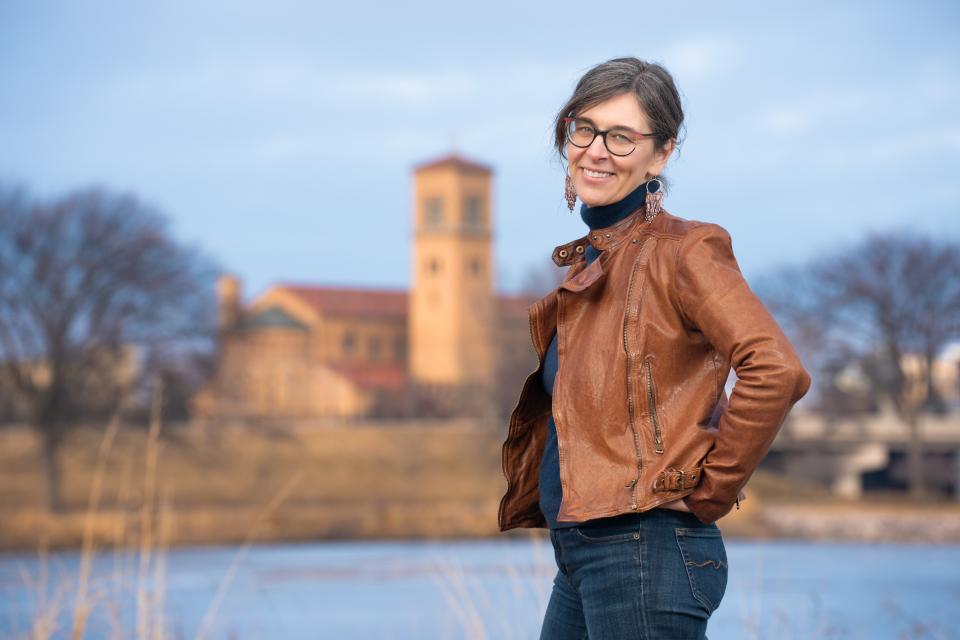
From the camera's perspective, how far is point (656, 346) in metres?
2.19

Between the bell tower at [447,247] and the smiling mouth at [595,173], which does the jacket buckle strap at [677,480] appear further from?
the bell tower at [447,247]

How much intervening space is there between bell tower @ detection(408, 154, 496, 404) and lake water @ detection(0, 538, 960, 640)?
58065 mm

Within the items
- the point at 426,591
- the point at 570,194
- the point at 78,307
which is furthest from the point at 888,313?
the point at 570,194

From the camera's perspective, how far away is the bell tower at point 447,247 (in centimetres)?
8294

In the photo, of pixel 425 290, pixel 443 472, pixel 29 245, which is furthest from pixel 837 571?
pixel 425 290

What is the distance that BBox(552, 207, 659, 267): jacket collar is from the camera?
2.32 metres

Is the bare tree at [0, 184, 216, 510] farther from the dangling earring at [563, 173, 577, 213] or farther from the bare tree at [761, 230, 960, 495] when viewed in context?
the dangling earring at [563, 173, 577, 213]

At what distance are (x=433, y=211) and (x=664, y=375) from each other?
8395 cm

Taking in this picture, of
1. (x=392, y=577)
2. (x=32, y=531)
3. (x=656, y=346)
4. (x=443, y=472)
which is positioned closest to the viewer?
(x=656, y=346)

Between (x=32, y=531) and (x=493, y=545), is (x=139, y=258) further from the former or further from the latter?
(x=493, y=545)

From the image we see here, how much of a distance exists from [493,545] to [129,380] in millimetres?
9917

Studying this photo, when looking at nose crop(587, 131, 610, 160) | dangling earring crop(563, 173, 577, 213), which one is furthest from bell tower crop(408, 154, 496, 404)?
nose crop(587, 131, 610, 160)

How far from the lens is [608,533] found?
2.19 meters

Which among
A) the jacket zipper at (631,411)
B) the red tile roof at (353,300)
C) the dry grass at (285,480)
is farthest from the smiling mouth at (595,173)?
the red tile roof at (353,300)
